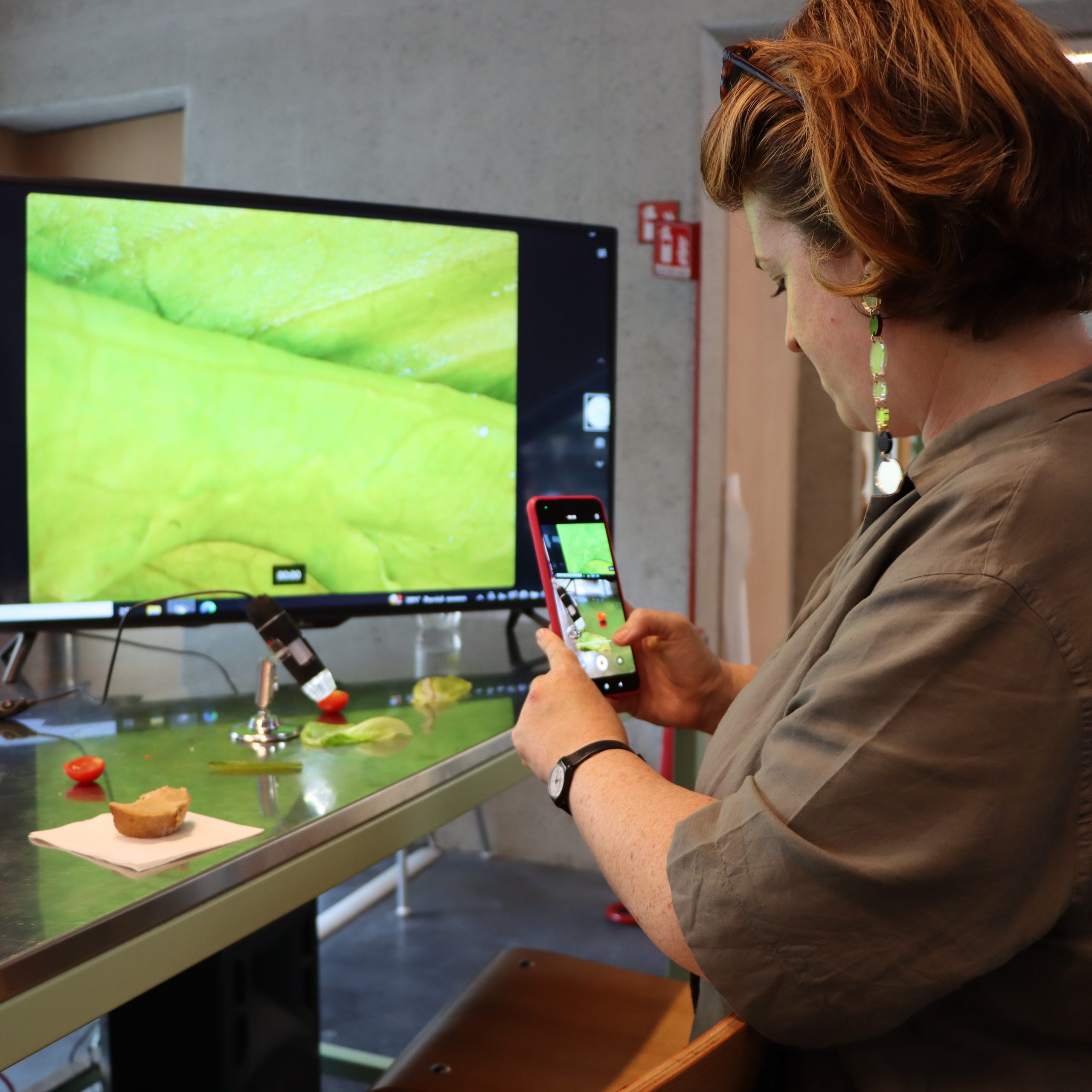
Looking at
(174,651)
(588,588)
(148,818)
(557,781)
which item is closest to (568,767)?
(557,781)

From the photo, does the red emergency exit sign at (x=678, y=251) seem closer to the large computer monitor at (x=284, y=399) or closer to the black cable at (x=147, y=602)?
the large computer monitor at (x=284, y=399)

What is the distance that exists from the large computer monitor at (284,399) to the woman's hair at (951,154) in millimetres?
1070

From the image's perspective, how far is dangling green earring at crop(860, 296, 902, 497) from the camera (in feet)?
2.46

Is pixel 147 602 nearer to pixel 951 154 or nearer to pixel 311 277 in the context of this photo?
pixel 311 277

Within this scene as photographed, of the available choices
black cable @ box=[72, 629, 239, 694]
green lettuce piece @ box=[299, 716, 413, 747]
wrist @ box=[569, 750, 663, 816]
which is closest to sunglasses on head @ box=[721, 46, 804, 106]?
wrist @ box=[569, 750, 663, 816]

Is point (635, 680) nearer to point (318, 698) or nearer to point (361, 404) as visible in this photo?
point (318, 698)

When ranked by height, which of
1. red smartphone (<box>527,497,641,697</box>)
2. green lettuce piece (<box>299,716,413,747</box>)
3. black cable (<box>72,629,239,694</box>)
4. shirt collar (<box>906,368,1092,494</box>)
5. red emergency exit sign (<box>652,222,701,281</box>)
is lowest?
green lettuce piece (<box>299,716,413,747</box>)

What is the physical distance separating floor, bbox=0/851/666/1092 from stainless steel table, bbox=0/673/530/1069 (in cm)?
84

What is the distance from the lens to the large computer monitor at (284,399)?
1521 millimetres

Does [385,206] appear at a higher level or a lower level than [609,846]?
higher

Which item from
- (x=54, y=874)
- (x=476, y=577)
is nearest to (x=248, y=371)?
(x=476, y=577)

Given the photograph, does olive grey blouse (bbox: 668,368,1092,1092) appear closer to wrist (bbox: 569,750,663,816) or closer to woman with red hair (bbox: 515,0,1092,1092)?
woman with red hair (bbox: 515,0,1092,1092)

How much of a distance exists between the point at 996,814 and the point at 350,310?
1.35 metres

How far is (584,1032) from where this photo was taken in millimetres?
1243
